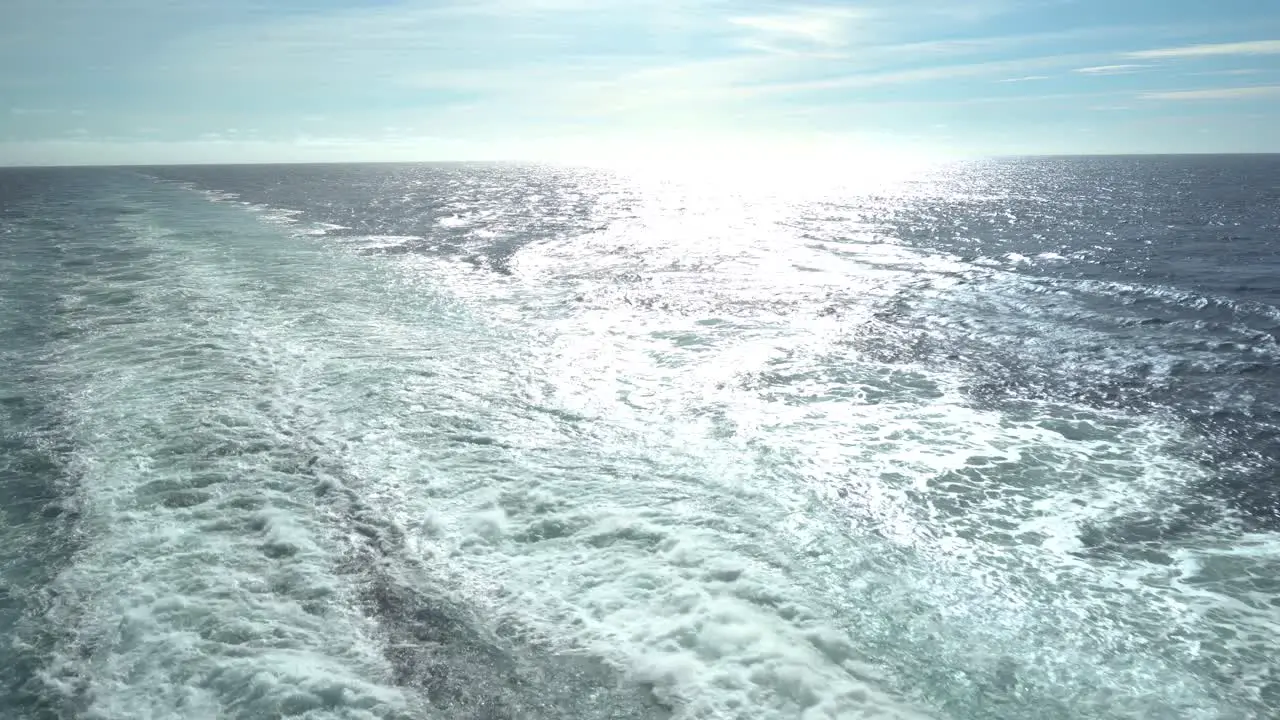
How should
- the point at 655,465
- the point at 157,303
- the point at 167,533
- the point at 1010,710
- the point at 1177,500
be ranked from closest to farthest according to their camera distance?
the point at 1010,710 < the point at 167,533 < the point at 1177,500 < the point at 655,465 < the point at 157,303

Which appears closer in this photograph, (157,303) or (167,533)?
(167,533)

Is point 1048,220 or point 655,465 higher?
point 1048,220

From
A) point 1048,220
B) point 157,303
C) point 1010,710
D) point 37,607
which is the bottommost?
point 1010,710

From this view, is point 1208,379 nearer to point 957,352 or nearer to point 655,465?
point 957,352

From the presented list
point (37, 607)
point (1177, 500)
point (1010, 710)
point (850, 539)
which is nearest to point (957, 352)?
point (1177, 500)

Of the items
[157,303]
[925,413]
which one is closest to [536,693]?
[925,413]

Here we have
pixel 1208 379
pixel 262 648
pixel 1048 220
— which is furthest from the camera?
pixel 1048 220

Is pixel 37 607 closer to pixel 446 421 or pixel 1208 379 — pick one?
pixel 446 421
